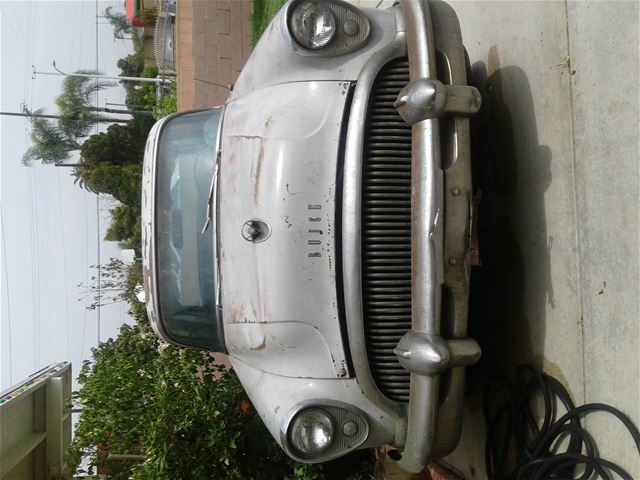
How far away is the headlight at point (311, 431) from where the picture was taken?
2.68m

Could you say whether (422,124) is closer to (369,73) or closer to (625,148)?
(369,73)

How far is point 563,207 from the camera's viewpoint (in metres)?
2.89

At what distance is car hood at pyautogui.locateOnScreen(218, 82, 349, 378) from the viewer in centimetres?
269

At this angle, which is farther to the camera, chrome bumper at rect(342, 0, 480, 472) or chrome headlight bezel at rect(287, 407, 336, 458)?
chrome headlight bezel at rect(287, 407, 336, 458)

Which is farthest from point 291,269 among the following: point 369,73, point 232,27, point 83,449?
point 232,27

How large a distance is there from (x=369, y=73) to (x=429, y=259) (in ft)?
3.07

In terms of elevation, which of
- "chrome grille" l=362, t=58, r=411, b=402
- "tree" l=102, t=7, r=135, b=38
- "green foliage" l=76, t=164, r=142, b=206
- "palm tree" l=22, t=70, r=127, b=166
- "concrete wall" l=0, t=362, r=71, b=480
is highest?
"tree" l=102, t=7, r=135, b=38

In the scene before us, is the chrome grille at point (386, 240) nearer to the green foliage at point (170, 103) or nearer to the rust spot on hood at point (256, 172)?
the rust spot on hood at point (256, 172)

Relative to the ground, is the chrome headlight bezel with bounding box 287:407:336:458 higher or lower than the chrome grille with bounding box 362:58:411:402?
lower

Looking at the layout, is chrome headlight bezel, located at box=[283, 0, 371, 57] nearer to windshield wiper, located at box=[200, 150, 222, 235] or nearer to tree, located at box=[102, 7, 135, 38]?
windshield wiper, located at box=[200, 150, 222, 235]

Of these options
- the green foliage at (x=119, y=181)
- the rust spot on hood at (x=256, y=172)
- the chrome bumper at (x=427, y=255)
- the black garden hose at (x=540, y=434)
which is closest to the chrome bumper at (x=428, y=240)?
the chrome bumper at (x=427, y=255)

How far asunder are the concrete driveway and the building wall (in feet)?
21.0

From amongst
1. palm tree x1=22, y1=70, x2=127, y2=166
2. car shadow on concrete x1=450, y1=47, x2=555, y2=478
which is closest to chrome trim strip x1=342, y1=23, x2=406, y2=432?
car shadow on concrete x1=450, y1=47, x2=555, y2=478

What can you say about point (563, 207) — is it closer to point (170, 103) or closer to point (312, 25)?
point (312, 25)
